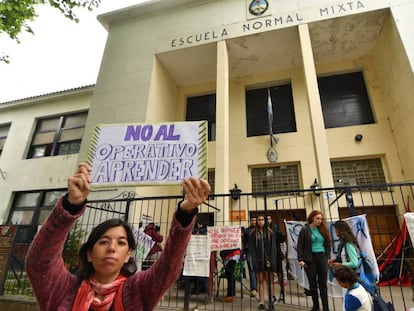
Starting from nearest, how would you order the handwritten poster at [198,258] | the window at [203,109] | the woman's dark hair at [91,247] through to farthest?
the woman's dark hair at [91,247] → the handwritten poster at [198,258] → the window at [203,109]

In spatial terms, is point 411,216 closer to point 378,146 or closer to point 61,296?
point 61,296

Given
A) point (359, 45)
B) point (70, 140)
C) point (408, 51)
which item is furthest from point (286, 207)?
point (70, 140)

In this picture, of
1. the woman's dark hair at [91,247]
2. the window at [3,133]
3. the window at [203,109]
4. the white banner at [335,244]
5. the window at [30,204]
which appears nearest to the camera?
the woman's dark hair at [91,247]

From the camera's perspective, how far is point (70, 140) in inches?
501

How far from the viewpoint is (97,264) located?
1224mm

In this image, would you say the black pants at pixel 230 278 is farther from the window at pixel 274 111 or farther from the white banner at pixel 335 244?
the window at pixel 274 111

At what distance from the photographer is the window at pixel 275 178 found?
960 cm

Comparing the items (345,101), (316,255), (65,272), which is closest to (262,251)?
(316,255)

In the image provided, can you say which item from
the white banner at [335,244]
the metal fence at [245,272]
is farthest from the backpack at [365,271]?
the metal fence at [245,272]

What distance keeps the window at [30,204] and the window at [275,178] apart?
8.79 metres

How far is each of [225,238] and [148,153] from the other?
2.59 m

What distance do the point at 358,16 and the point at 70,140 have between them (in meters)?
13.6

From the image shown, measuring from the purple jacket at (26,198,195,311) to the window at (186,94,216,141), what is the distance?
10.4 meters

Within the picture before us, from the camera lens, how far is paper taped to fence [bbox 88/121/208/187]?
3295mm
